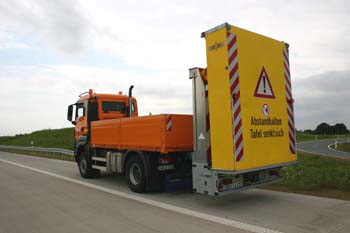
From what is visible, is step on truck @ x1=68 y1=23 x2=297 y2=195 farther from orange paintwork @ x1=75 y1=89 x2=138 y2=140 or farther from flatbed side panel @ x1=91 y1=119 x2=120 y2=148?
orange paintwork @ x1=75 y1=89 x2=138 y2=140

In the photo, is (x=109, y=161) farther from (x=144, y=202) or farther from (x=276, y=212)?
(x=276, y=212)

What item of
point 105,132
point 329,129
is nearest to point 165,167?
point 105,132

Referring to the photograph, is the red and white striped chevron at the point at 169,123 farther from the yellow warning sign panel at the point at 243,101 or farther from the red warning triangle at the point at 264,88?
the red warning triangle at the point at 264,88

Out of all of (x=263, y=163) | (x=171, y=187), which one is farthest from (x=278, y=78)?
(x=171, y=187)

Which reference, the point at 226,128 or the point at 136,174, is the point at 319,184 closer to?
the point at 226,128

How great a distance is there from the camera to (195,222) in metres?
5.09

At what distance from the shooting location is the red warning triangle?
6188mm

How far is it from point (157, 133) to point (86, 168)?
14.9ft

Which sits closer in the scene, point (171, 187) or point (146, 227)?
point (146, 227)

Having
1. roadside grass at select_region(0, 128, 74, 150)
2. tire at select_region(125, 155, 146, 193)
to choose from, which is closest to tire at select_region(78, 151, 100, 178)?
tire at select_region(125, 155, 146, 193)

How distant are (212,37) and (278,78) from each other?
1.96m

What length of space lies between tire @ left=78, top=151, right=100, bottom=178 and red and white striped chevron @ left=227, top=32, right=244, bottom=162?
6.45 m

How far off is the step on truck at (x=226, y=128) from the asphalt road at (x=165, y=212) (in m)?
0.46

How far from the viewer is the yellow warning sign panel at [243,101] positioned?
5.62m
